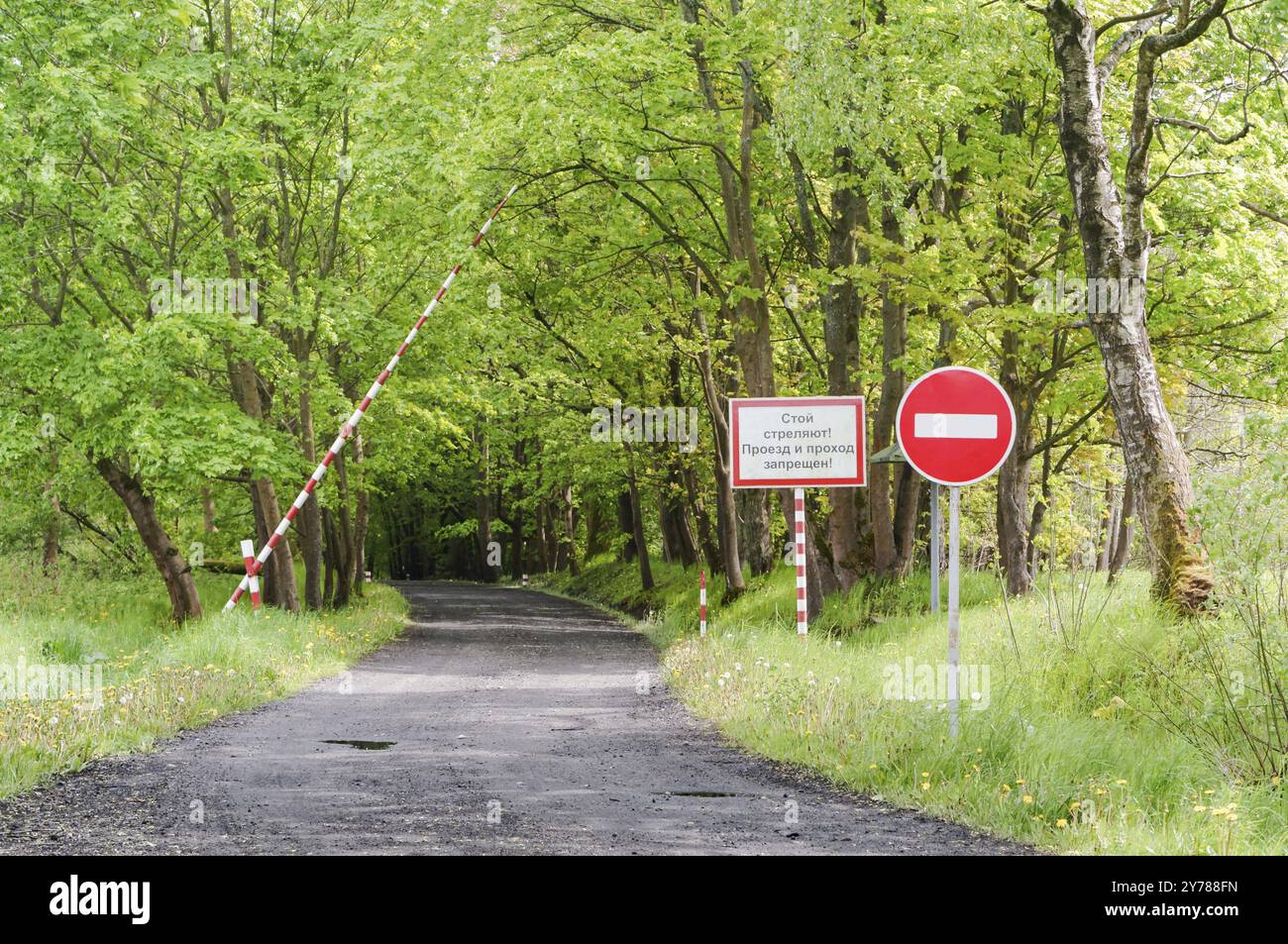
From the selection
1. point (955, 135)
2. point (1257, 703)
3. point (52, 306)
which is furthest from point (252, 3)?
point (1257, 703)

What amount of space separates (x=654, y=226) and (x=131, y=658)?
11.7 metres

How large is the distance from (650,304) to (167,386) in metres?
10.2

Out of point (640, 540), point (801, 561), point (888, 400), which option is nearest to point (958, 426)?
point (801, 561)

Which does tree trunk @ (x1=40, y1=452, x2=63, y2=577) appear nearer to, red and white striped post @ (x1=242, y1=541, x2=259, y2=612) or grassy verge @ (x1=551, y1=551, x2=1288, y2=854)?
red and white striped post @ (x1=242, y1=541, x2=259, y2=612)

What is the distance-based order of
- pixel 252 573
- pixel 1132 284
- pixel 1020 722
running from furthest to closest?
pixel 252 573 → pixel 1132 284 → pixel 1020 722

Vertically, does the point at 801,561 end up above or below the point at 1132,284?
below

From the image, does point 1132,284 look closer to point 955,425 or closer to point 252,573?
point 955,425

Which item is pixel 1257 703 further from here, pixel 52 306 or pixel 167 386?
pixel 52 306

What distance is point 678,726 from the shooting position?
1235cm

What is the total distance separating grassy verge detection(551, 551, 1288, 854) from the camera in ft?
24.5

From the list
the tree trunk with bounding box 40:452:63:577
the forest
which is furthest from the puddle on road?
the tree trunk with bounding box 40:452:63:577

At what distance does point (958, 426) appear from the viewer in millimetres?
9570

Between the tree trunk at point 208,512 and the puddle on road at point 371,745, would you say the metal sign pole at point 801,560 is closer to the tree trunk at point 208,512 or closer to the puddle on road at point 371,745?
the puddle on road at point 371,745

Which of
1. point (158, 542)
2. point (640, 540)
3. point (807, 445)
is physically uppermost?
point (807, 445)
